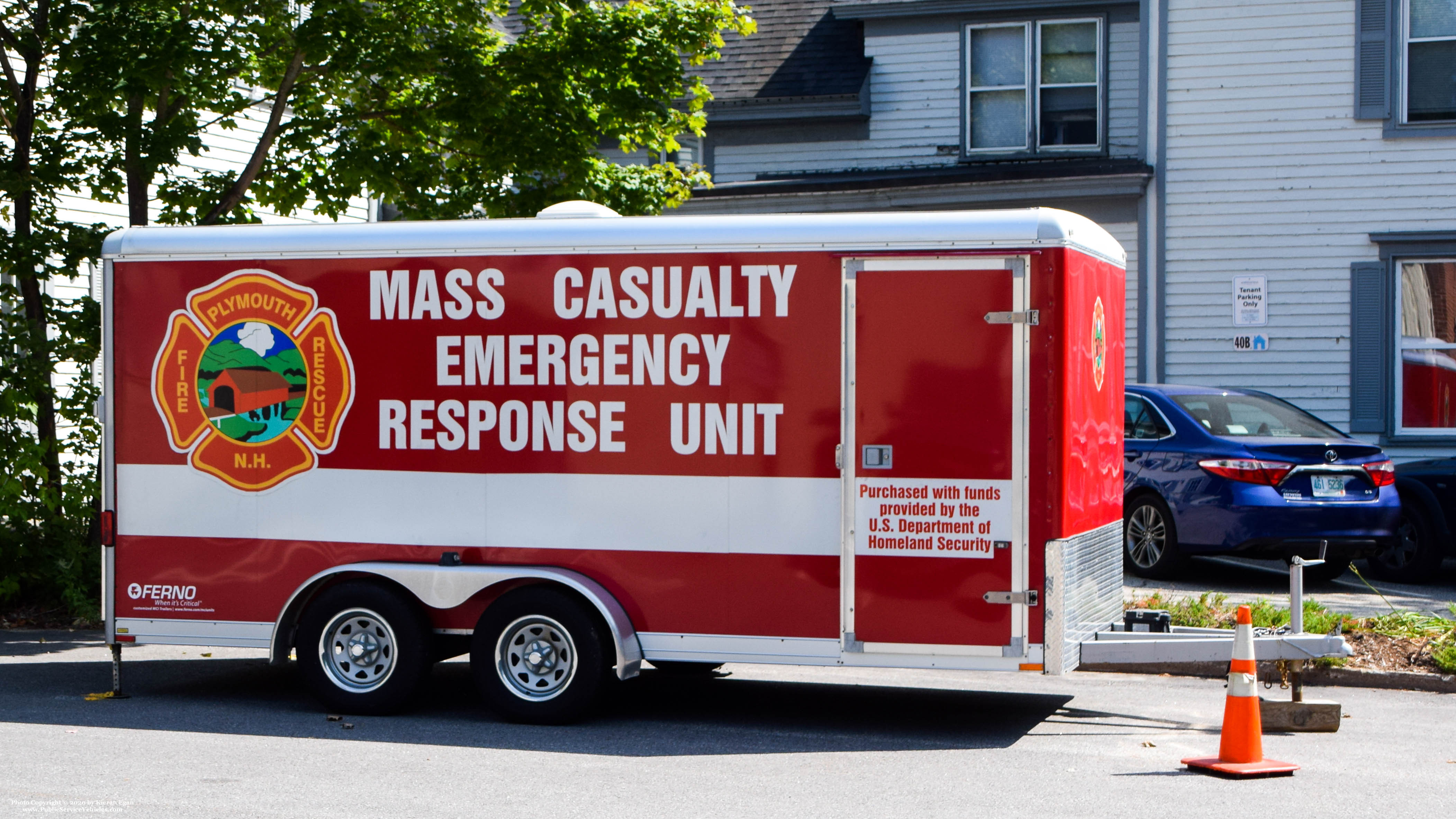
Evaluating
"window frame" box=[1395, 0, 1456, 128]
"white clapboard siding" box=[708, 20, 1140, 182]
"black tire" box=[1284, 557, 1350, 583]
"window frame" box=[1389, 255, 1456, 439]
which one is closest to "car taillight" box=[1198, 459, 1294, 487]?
"black tire" box=[1284, 557, 1350, 583]

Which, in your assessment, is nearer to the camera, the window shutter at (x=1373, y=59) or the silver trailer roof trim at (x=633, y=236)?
the silver trailer roof trim at (x=633, y=236)

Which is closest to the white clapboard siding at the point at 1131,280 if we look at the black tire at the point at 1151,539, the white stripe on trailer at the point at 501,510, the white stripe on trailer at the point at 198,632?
the black tire at the point at 1151,539

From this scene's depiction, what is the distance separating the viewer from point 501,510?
8039 mm

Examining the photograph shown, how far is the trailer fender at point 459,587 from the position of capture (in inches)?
306

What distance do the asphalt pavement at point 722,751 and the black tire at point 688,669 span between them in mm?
99

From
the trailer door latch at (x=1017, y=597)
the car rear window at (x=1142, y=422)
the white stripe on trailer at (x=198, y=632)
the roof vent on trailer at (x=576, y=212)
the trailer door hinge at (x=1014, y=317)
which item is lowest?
the white stripe on trailer at (x=198, y=632)

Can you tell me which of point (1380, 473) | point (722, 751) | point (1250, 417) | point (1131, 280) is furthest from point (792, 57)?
point (722, 751)

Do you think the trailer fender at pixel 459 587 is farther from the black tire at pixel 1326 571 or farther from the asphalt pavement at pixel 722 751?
the black tire at pixel 1326 571

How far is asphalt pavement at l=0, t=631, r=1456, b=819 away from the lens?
6312 mm

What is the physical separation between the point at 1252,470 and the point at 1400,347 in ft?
19.7

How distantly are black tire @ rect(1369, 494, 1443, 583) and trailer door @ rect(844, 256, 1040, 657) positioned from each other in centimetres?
678

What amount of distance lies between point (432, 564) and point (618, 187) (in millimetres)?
6051

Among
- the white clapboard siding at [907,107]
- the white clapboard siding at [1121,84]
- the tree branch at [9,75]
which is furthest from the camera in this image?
the white clapboard siding at [907,107]

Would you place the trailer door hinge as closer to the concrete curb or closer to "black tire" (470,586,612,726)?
the concrete curb
